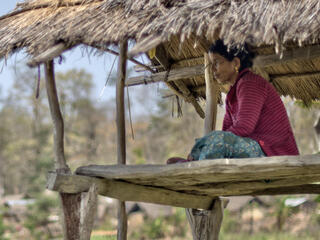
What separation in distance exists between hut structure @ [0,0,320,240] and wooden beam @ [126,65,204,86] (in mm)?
74

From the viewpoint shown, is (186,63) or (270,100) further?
(186,63)

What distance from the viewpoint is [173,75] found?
5.60 meters

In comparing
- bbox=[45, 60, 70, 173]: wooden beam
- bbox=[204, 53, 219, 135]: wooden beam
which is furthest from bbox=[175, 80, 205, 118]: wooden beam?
bbox=[45, 60, 70, 173]: wooden beam

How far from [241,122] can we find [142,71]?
8.72 feet

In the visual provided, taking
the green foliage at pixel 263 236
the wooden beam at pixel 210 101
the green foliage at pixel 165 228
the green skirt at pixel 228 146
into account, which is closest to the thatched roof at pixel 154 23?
the green skirt at pixel 228 146

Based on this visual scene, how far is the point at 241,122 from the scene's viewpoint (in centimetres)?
341

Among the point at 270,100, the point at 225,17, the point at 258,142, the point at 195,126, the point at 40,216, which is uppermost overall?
the point at 195,126

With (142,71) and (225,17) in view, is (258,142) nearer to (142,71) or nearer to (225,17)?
(225,17)

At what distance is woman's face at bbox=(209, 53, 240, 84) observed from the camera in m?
3.84

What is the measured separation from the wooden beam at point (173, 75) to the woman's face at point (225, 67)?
1413mm

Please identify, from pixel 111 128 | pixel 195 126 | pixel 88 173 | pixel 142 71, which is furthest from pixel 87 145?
pixel 88 173

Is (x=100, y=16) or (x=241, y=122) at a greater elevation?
(x=100, y=16)

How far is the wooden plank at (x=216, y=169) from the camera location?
10.5ft

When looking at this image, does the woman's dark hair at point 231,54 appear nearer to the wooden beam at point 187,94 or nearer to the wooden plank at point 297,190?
the wooden beam at point 187,94
